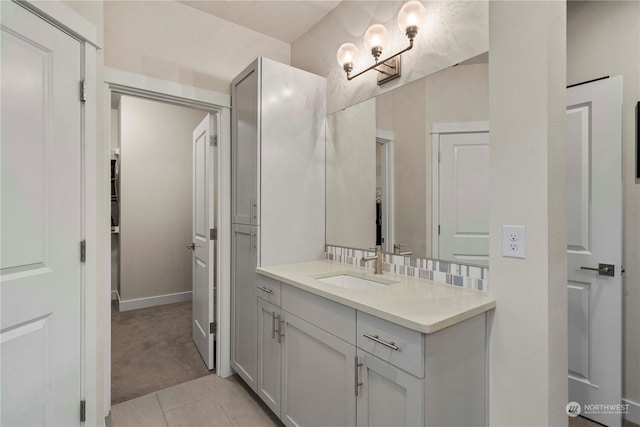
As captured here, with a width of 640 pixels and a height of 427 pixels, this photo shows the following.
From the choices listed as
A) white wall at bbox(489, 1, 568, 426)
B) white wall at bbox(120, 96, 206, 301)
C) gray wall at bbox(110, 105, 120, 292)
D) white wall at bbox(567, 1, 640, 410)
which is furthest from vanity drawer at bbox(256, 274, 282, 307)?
gray wall at bbox(110, 105, 120, 292)

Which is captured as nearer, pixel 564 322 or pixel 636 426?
pixel 564 322

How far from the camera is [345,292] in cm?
145

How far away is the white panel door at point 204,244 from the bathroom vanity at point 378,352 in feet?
2.72

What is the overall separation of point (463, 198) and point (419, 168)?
1.00ft

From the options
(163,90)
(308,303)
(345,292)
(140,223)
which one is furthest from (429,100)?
(140,223)

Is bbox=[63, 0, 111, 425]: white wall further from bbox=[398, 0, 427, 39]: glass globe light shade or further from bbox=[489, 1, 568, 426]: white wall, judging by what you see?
bbox=[489, 1, 568, 426]: white wall

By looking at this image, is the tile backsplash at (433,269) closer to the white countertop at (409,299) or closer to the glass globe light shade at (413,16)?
the white countertop at (409,299)

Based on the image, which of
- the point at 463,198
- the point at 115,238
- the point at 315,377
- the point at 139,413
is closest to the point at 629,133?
the point at 463,198

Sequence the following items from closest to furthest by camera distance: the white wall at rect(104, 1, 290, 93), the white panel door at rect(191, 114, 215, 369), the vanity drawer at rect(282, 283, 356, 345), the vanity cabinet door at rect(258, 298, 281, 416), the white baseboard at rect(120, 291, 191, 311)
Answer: the vanity drawer at rect(282, 283, 356, 345) < the vanity cabinet door at rect(258, 298, 281, 416) < the white wall at rect(104, 1, 290, 93) < the white panel door at rect(191, 114, 215, 369) < the white baseboard at rect(120, 291, 191, 311)

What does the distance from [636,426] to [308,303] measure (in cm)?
206

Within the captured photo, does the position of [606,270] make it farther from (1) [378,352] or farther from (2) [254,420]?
(2) [254,420]

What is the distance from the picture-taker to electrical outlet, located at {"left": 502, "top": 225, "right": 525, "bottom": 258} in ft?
4.22

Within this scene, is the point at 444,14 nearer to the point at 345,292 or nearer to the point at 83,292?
the point at 345,292

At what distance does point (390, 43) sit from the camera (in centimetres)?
194
